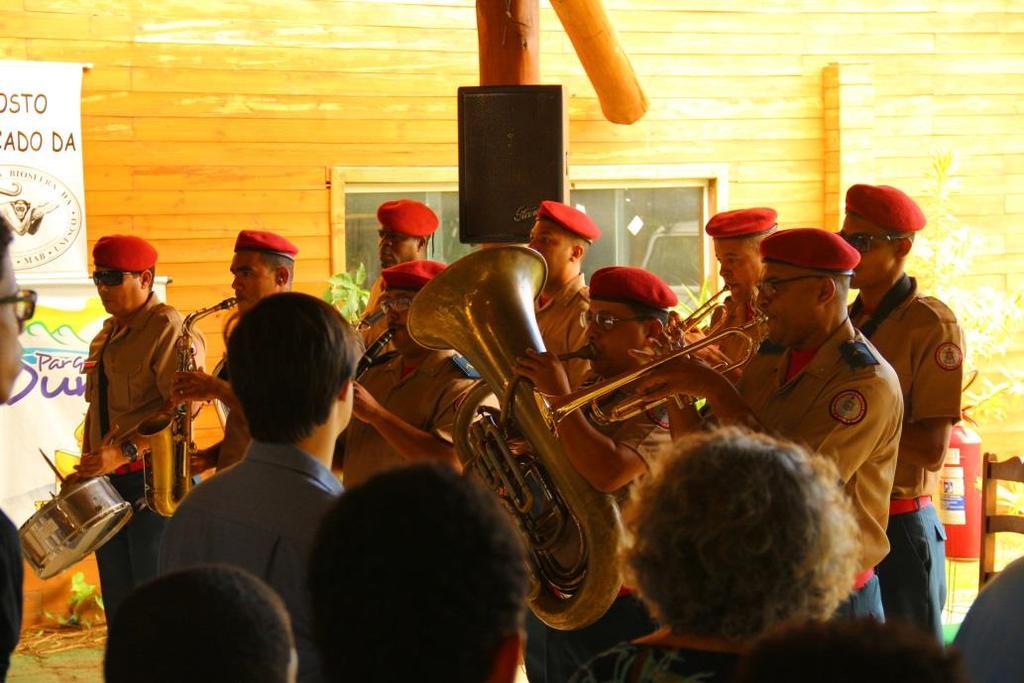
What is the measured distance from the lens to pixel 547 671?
151 inches

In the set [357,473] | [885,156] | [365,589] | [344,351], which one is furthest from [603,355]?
[885,156]

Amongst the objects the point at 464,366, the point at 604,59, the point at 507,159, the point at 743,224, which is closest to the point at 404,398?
the point at 464,366

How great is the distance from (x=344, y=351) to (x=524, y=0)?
3.82 metres

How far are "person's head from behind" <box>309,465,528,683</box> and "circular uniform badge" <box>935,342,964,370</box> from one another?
2.39m

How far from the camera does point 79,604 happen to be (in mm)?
6688

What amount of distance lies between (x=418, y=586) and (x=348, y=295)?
5.81 metres

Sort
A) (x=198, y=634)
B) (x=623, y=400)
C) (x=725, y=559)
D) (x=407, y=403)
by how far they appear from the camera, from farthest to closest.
A: 1. (x=407, y=403)
2. (x=623, y=400)
3. (x=725, y=559)
4. (x=198, y=634)

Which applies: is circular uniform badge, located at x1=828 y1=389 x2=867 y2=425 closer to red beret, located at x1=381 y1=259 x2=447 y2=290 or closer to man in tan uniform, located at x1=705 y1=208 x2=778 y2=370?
man in tan uniform, located at x1=705 y1=208 x2=778 y2=370

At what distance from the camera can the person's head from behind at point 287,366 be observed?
2.01 m

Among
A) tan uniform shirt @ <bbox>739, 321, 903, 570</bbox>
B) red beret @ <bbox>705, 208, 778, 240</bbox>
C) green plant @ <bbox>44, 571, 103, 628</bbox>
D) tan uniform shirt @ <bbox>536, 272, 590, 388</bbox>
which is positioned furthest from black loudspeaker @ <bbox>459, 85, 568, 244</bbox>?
green plant @ <bbox>44, 571, 103, 628</bbox>

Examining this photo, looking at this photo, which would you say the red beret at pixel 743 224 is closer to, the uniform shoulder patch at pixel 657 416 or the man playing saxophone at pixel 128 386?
the uniform shoulder patch at pixel 657 416

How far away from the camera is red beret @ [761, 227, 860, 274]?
10.1 feet

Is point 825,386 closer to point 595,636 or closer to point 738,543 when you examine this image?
point 595,636

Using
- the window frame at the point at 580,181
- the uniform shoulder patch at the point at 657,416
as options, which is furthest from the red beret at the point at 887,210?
the window frame at the point at 580,181
